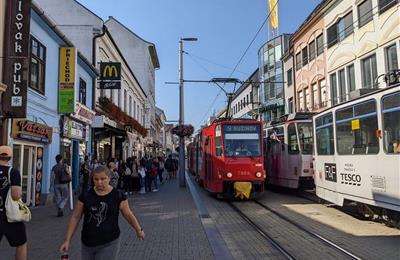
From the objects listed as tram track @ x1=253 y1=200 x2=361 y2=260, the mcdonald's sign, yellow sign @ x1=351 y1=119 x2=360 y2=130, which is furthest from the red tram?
the mcdonald's sign

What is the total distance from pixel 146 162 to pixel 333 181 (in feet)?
40.0

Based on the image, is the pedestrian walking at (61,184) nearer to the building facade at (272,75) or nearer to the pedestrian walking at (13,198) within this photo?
the pedestrian walking at (13,198)

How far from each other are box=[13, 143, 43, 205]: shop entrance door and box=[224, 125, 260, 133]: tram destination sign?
6.92 metres

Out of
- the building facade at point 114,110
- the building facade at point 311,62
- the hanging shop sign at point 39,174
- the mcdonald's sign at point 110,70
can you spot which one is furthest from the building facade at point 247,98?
the hanging shop sign at point 39,174

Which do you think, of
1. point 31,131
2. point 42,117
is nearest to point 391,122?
point 31,131

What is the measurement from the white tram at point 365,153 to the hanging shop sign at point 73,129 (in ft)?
33.7

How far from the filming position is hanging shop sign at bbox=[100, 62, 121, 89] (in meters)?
24.6

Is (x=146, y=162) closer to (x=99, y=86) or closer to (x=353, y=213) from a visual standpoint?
(x=99, y=86)

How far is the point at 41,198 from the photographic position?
1600cm

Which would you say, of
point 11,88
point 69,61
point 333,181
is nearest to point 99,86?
point 69,61

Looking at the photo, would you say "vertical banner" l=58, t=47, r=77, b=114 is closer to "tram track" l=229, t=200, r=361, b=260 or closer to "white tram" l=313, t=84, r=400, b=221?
"tram track" l=229, t=200, r=361, b=260

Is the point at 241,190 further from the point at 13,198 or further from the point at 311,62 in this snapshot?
the point at 311,62

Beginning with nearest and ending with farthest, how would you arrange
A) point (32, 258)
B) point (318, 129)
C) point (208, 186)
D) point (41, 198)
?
1. point (32, 258)
2. point (318, 129)
3. point (41, 198)
4. point (208, 186)

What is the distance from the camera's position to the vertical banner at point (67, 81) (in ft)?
58.3
